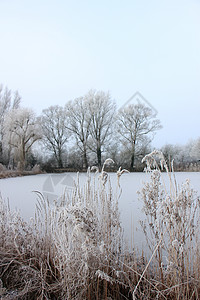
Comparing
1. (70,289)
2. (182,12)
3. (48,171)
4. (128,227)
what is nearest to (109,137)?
(48,171)

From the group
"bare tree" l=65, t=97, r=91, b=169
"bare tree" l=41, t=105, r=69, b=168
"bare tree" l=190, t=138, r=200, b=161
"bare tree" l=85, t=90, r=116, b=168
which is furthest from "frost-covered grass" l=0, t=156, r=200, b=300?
"bare tree" l=190, t=138, r=200, b=161

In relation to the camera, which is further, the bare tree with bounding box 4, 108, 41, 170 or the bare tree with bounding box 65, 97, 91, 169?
the bare tree with bounding box 65, 97, 91, 169

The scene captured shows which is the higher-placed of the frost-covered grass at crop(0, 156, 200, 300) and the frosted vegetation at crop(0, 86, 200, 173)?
the frosted vegetation at crop(0, 86, 200, 173)

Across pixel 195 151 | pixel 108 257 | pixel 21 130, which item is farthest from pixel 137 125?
pixel 108 257

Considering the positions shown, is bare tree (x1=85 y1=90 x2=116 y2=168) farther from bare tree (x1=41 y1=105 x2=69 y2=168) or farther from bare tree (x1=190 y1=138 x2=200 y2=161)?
bare tree (x1=190 y1=138 x2=200 y2=161)

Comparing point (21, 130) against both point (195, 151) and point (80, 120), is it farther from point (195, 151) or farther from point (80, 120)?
point (195, 151)

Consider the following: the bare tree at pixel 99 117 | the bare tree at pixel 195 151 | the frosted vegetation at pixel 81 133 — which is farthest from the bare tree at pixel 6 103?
the bare tree at pixel 195 151

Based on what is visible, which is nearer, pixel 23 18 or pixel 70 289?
pixel 70 289

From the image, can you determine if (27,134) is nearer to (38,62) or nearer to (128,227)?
(38,62)

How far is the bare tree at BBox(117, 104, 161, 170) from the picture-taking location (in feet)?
56.7

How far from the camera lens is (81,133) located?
1809cm

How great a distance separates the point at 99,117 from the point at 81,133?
221cm

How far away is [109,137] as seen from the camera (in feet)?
59.3

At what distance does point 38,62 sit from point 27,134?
11.4 m
